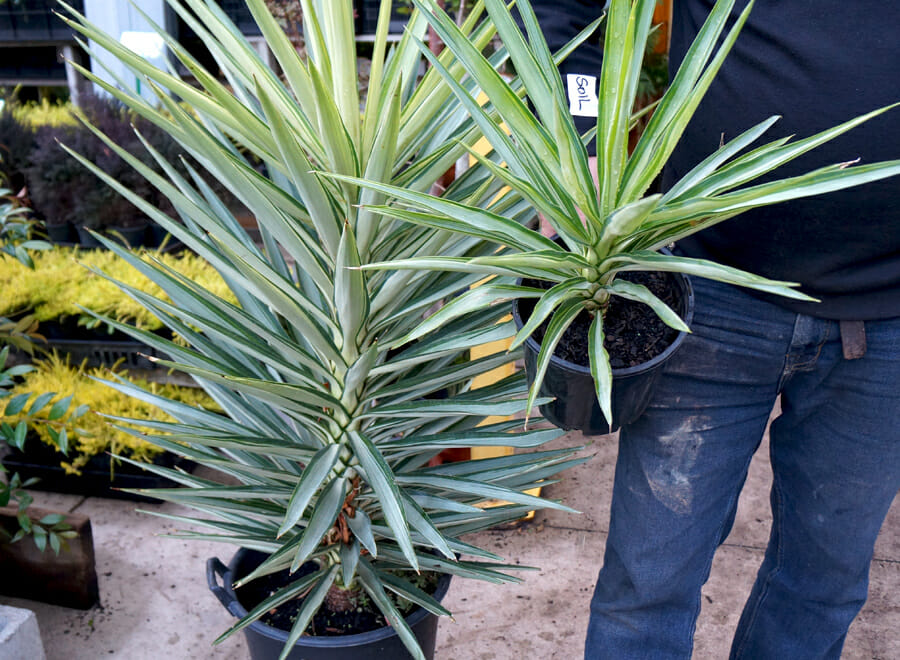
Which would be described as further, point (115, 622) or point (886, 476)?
point (115, 622)

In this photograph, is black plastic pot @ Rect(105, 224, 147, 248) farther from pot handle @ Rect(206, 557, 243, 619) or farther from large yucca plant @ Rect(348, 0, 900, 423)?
large yucca plant @ Rect(348, 0, 900, 423)

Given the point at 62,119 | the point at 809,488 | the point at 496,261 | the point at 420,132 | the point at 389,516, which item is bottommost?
the point at 809,488

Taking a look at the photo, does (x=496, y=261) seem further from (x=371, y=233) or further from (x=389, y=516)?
(x=389, y=516)

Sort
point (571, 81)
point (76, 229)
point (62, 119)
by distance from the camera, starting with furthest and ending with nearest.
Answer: point (62, 119) → point (76, 229) → point (571, 81)

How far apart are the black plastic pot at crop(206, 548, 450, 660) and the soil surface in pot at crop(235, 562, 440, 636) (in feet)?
0.13

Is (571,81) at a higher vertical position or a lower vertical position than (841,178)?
higher

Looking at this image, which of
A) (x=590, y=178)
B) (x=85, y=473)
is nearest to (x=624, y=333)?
(x=590, y=178)

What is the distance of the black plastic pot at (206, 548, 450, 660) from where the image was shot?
1283mm

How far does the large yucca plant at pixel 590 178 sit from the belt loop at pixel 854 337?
0.47 m

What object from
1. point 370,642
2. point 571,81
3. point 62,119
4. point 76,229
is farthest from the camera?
point 62,119

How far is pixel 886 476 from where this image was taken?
1.26m

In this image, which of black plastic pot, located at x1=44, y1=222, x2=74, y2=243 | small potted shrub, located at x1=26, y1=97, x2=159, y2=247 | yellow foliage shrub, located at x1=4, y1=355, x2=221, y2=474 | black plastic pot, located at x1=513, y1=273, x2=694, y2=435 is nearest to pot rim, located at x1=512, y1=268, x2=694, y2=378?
black plastic pot, located at x1=513, y1=273, x2=694, y2=435

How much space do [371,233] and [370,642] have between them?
0.73m

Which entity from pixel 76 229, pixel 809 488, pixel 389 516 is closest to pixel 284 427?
pixel 389 516
